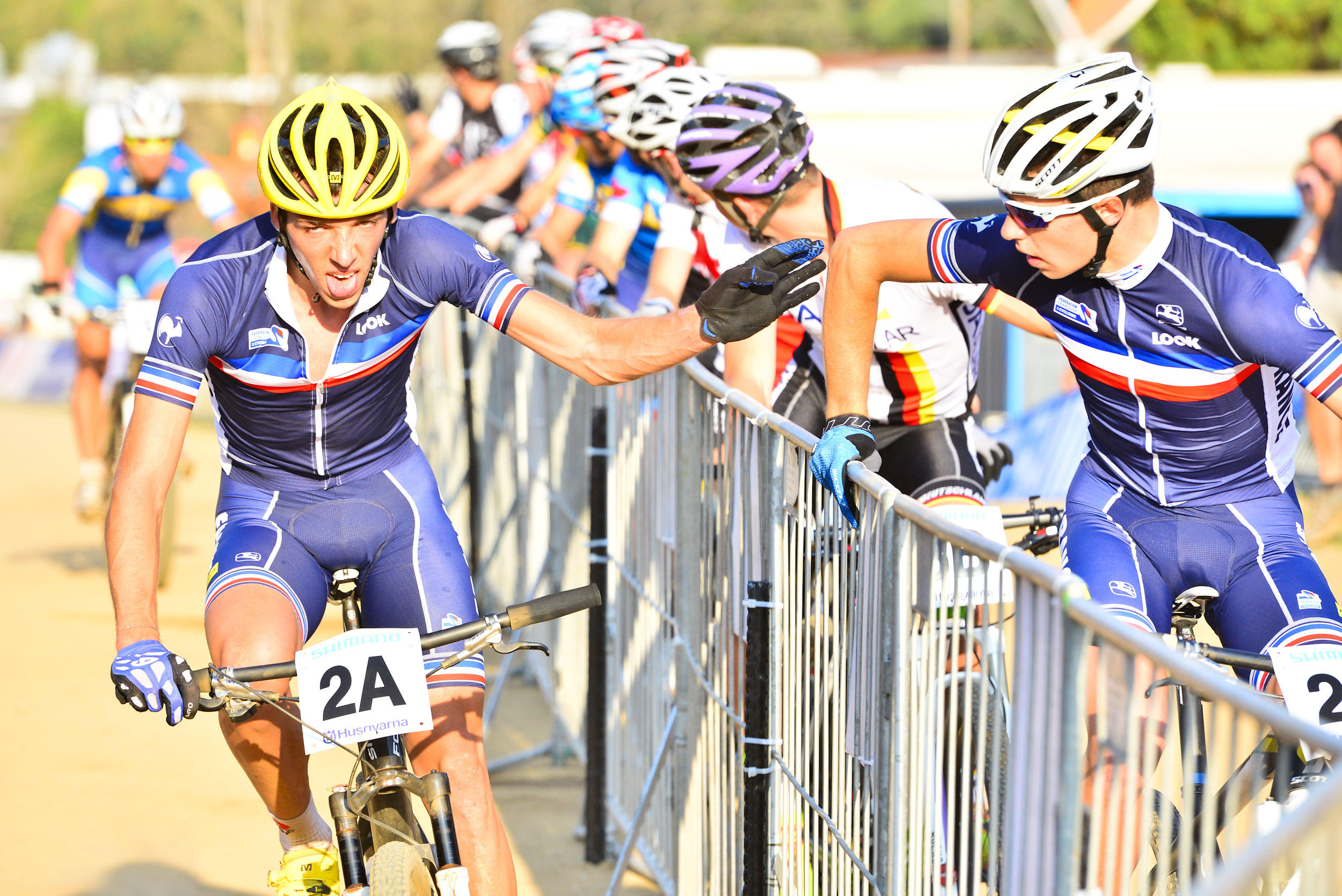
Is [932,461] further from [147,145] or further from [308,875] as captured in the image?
[147,145]

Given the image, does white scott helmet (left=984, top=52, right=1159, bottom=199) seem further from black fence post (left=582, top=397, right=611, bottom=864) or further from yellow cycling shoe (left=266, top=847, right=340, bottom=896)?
yellow cycling shoe (left=266, top=847, right=340, bottom=896)

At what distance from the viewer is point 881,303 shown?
4766mm

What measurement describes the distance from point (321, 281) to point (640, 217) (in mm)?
3361

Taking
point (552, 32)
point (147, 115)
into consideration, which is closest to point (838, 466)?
point (147, 115)

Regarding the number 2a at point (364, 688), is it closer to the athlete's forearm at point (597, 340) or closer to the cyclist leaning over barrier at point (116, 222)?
the athlete's forearm at point (597, 340)

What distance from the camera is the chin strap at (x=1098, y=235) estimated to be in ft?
11.6

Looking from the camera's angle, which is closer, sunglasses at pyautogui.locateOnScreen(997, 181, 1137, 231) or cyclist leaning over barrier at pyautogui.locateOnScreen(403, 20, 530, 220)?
sunglasses at pyautogui.locateOnScreen(997, 181, 1137, 231)

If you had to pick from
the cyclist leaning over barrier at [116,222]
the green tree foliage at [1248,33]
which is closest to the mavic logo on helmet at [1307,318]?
the cyclist leaning over barrier at [116,222]

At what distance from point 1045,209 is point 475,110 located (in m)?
8.51

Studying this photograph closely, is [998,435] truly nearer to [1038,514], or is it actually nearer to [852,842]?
[1038,514]

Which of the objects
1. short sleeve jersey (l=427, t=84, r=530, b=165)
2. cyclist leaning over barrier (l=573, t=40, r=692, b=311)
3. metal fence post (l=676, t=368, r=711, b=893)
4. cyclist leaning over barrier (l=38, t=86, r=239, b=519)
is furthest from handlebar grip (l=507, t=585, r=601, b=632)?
short sleeve jersey (l=427, t=84, r=530, b=165)

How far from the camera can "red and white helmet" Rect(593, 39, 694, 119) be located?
6.68 metres

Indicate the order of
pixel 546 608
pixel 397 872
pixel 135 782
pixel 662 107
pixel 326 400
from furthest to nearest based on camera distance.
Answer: pixel 135 782 < pixel 662 107 < pixel 326 400 < pixel 546 608 < pixel 397 872

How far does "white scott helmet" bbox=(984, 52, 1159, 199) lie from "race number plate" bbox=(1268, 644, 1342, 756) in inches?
44.9
